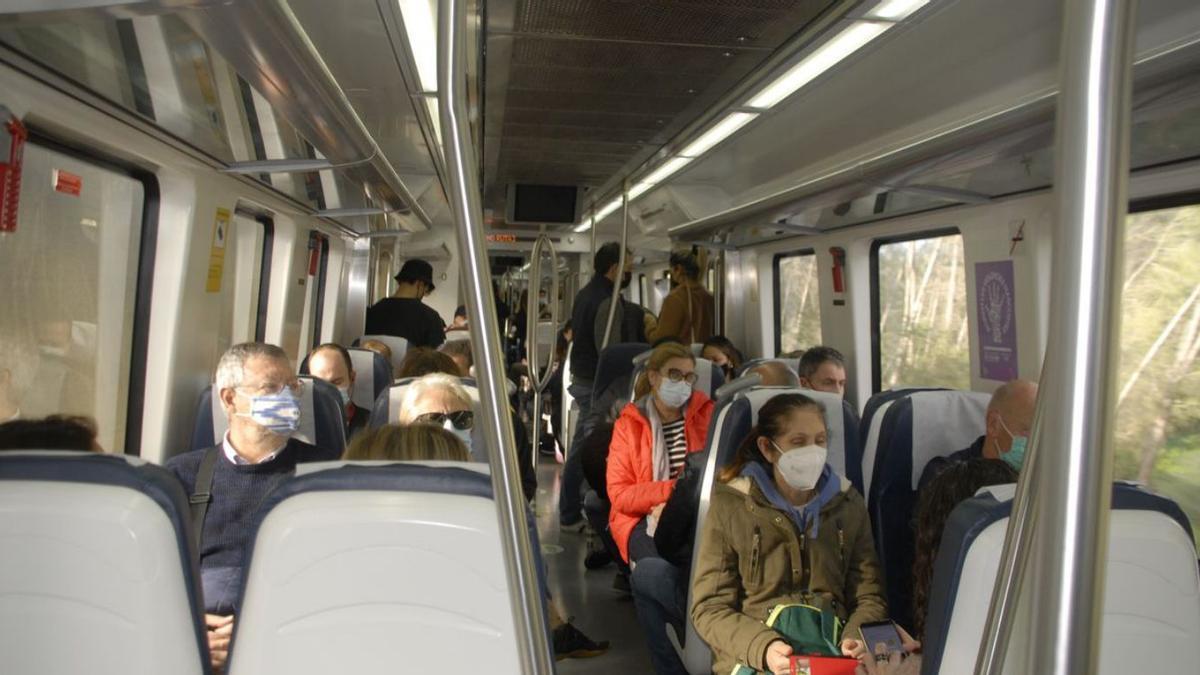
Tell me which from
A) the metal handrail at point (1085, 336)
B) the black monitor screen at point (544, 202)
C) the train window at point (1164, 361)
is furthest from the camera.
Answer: the black monitor screen at point (544, 202)

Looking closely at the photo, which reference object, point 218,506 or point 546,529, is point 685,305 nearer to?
point 546,529

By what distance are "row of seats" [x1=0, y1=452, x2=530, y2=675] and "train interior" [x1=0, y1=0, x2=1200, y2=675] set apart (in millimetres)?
74

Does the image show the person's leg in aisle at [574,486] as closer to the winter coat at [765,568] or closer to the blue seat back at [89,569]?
the winter coat at [765,568]

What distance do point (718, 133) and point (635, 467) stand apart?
254cm

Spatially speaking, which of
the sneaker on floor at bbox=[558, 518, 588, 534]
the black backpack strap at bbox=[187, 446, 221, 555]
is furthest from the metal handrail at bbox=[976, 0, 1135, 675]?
the sneaker on floor at bbox=[558, 518, 588, 534]

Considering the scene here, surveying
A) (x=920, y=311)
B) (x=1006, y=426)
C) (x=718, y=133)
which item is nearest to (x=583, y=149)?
(x=718, y=133)

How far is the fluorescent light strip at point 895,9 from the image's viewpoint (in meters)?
3.46

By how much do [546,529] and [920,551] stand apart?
16.2 feet

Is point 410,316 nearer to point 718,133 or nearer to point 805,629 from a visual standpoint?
point 718,133

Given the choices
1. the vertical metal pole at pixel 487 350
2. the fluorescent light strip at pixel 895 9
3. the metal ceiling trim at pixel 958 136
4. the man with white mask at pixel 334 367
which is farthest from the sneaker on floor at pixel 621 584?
the vertical metal pole at pixel 487 350

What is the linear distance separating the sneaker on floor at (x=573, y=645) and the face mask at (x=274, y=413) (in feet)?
6.24

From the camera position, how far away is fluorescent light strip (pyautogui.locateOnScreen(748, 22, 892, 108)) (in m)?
3.83

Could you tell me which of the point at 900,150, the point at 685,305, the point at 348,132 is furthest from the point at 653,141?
the point at 348,132

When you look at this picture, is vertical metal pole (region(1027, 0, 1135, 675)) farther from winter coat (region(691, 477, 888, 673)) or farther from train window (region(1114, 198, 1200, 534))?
train window (region(1114, 198, 1200, 534))
